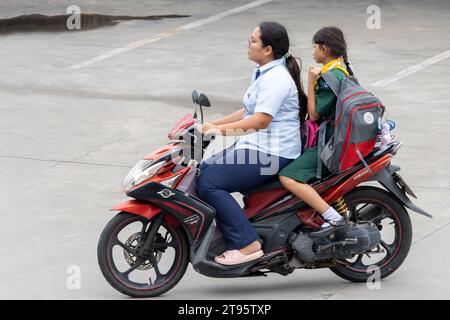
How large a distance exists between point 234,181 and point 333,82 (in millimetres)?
866

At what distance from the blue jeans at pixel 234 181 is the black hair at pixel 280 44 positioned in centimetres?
42

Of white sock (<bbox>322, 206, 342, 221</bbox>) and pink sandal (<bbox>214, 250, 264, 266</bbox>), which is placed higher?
white sock (<bbox>322, 206, 342, 221</bbox>)

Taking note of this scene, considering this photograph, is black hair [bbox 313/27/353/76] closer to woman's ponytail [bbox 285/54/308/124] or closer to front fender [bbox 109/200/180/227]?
woman's ponytail [bbox 285/54/308/124]

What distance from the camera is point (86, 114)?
12.6m

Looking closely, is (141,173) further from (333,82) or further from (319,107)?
(333,82)

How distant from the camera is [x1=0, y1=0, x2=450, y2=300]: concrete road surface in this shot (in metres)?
Result: 8.10

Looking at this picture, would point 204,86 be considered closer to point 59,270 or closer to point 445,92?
point 445,92

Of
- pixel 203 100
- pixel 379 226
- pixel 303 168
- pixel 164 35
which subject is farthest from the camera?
pixel 164 35

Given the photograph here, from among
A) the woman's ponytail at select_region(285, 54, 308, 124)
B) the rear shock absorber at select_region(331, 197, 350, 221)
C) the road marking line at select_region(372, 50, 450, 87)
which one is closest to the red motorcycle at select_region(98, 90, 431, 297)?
the rear shock absorber at select_region(331, 197, 350, 221)

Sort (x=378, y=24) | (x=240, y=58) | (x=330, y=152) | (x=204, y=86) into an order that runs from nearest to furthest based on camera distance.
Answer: (x=330, y=152) < (x=204, y=86) < (x=240, y=58) < (x=378, y=24)

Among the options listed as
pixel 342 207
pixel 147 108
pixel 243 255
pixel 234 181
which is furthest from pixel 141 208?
pixel 147 108

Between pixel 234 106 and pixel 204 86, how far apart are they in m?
0.99

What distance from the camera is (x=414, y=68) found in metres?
14.4

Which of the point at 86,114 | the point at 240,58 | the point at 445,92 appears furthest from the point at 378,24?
the point at 86,114
